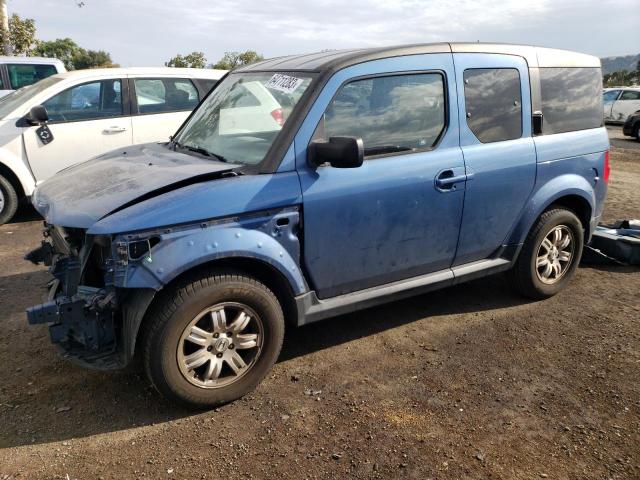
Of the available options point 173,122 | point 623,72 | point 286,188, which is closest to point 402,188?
point 286,188

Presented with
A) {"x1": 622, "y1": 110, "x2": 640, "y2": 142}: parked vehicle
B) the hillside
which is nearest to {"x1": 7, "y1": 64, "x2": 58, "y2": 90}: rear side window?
{"x1": 622, "y1": 110, "x2": 640, "y2": 142}: parked vehicle

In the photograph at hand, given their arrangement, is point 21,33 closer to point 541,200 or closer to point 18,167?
point 18,167

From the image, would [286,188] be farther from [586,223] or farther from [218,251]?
[586,223]

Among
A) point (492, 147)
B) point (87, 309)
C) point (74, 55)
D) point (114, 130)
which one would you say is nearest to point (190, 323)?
point (87, 309)

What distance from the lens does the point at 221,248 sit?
2861 millimetres

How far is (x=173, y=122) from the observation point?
740cm

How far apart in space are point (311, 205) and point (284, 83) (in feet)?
2.93

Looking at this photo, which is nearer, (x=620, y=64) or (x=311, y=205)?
(x=311, y=205)

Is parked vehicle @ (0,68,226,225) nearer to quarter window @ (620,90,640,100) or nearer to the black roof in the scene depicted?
the black roof

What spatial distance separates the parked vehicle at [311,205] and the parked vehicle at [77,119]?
3.21 metres

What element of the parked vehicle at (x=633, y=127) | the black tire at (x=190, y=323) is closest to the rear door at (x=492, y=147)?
the black tire at (x=190, y=323)

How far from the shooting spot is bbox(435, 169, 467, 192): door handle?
3.59 meters

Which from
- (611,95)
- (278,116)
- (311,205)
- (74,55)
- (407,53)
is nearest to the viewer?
(311,205)

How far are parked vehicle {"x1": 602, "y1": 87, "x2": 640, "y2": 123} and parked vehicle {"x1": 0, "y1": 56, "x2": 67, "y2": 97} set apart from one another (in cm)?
1774
